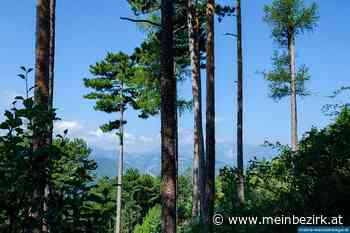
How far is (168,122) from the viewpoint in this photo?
7.55 m

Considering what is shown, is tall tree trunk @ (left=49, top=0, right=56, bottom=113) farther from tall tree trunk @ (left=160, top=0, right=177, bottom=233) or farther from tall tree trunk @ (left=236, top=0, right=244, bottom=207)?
tall tree trunk @ (left=236, top=0, right=244, bottom=207)

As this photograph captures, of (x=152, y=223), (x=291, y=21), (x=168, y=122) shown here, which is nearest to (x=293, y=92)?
(x=291, y=21)

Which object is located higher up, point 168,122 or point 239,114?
point 239,114

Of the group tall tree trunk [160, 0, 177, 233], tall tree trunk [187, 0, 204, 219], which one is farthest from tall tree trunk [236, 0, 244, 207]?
tall tree trunk [160, 0, 177, 233]

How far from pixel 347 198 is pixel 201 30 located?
13.8 metres

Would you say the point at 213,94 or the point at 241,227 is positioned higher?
the point at 213,94

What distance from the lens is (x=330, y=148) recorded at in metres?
8.62

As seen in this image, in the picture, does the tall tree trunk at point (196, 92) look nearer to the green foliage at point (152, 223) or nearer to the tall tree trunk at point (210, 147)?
the tall tree trunk at point (210, 147)

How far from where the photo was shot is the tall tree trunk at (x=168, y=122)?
24.8 ft

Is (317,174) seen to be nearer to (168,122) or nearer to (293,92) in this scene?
(168,122)

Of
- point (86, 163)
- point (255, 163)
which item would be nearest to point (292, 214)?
point (255, 163)

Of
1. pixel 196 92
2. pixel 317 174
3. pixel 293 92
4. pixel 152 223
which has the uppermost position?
pixel 293 92

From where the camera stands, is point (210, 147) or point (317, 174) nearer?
point (317, 174)

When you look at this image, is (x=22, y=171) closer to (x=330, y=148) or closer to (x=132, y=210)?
(x=330, y=148)
